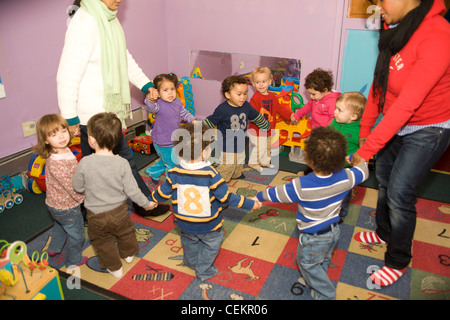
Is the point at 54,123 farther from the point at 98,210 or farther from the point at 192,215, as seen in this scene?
the point at 192,215

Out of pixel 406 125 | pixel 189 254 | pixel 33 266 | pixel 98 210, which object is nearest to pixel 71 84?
pixel 98 210

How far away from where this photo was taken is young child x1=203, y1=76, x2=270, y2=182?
3264 mm

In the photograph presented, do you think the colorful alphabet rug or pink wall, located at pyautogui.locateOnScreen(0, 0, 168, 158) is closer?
the colorful alphabet rug

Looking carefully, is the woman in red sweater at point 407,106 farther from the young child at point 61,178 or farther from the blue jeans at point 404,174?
the young child at point 61,178

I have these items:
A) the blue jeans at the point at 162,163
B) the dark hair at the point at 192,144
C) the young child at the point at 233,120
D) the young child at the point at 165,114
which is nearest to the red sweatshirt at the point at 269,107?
the young child at the point at 233,120

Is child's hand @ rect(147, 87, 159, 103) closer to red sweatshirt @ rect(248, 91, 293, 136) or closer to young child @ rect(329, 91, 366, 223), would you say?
red sweatshirt @ rect(248, 91, 293, 136)

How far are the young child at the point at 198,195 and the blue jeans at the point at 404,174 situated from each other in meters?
0.77

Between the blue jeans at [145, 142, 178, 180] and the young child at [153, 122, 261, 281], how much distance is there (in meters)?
0.95

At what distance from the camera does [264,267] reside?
8.13 ft

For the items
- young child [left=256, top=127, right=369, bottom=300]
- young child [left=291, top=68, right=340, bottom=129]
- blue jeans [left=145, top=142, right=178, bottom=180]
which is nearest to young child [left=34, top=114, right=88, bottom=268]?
blue jeans [left=145, top=142, right=178, bottom=180]

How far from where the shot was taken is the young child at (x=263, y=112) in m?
3.55

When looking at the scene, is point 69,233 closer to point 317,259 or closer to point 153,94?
point 153,94

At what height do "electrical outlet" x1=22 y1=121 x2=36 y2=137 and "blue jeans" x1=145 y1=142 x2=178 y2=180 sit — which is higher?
"electrical outlet" x1=22 y1=121 x2=36 y2=137

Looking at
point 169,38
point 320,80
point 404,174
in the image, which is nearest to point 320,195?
point 404,174
